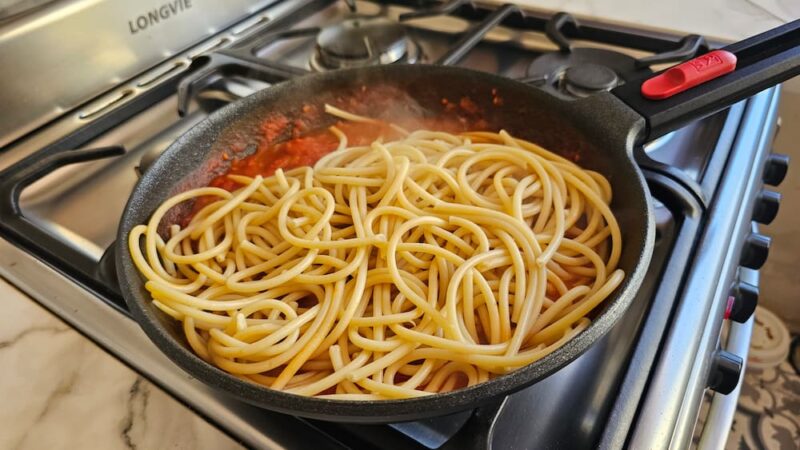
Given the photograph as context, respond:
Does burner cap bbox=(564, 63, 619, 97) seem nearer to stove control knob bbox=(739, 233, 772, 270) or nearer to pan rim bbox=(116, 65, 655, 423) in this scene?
stove control knob bbox=(739, 233, 772, 270)

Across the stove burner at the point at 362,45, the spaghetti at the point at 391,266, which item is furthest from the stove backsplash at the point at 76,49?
the spaghetti at the point at 391,266

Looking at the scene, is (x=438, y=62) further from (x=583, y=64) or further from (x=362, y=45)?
(x=583, y=64)

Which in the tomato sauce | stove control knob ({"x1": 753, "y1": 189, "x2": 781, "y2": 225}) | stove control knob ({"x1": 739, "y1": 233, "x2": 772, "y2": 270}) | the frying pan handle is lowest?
the tomato sauce

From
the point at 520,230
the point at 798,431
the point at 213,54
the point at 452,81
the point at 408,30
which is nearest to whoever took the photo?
the point at 520,230

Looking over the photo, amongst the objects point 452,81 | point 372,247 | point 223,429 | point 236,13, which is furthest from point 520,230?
point 236,13

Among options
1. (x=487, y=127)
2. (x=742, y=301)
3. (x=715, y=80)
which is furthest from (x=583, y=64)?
(x=742, y=301)

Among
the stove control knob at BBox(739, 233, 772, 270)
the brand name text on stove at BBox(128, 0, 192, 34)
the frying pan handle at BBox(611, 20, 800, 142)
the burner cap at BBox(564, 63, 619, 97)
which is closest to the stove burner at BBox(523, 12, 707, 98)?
the burner cap at BBox(564, 63, 619, 97)

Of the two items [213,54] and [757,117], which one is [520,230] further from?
[213,54]
